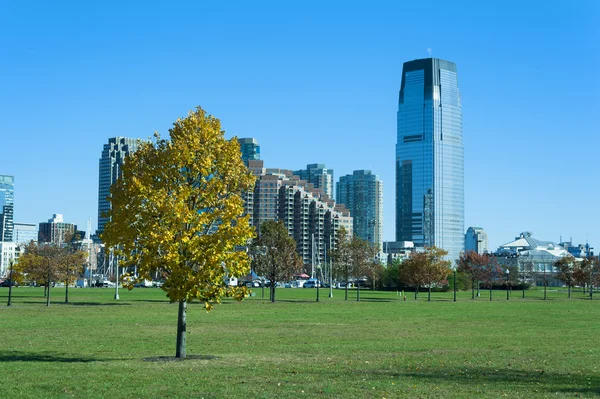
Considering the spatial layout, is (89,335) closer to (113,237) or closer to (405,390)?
(113,237)

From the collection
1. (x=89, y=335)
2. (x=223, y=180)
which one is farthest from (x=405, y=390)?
(x=89, y=335)

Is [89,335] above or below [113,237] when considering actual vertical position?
below

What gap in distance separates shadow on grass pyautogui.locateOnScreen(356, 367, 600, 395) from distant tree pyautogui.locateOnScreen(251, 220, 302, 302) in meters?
68.3

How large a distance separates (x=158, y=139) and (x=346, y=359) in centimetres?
1119

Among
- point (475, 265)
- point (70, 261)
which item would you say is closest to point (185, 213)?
point (70, 261)

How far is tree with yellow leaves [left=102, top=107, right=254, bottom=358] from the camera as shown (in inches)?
1089

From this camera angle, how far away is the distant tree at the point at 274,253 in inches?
3708

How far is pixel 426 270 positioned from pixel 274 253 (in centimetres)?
2646

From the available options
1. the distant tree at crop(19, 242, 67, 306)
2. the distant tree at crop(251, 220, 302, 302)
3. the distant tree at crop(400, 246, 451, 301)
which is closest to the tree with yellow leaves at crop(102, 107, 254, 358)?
the distant tree at crop(19, 242, 67, 306)

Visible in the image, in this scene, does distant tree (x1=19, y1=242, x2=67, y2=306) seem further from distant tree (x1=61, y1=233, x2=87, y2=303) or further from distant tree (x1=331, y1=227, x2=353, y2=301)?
distant tree (x1=331, y1=227, x2=353, y2=301)

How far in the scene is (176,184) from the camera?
29281mm

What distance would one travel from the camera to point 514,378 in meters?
24.1

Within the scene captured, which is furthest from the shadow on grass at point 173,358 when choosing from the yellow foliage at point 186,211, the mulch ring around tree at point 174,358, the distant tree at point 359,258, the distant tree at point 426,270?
the distant tree at point 426,270

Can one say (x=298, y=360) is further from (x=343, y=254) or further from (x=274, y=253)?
(x=343, y=254)
